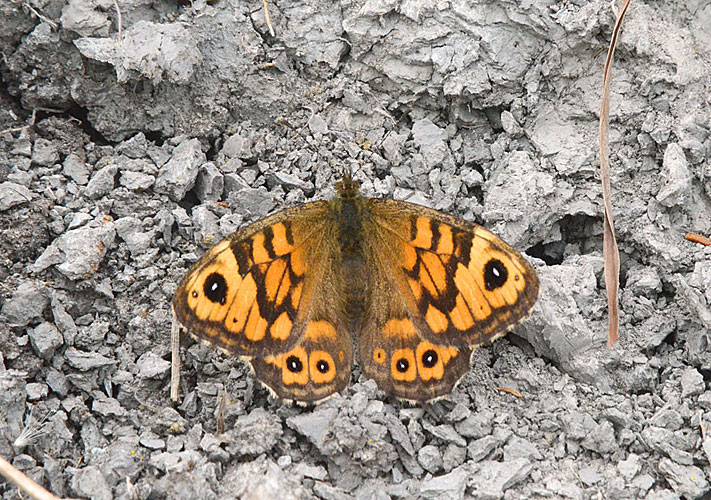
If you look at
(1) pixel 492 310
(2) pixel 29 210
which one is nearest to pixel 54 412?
(2) pixel 29 210

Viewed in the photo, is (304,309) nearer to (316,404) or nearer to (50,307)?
(316,404)

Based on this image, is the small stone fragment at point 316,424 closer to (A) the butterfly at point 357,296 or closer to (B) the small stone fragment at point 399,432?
(A) the butterfly at point 357,296

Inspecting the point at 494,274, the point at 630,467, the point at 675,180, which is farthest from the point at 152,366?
the point at 675,180

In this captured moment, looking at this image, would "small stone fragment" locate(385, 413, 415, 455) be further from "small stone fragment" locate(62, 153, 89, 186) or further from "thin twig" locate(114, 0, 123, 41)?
"thin twig" locate(114, 0, 123, 41)

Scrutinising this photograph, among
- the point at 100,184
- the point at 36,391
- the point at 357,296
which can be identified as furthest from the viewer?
the point at 100,184

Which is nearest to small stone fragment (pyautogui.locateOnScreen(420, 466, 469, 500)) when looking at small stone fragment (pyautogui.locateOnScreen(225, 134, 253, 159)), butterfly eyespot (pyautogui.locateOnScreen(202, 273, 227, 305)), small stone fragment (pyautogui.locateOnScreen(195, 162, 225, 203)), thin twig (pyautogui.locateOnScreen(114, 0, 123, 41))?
butterfly eyespot (pyautogui.locateOnScreen(202, 273, 227, 305))

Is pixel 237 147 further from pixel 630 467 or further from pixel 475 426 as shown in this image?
pixel 630 467

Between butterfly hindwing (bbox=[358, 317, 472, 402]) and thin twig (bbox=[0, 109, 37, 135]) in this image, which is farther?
thin twig (bbox=[0, 109, 37, 135])
